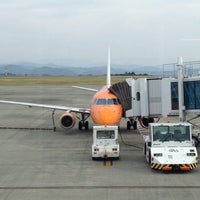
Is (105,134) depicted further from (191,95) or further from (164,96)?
(191,95)

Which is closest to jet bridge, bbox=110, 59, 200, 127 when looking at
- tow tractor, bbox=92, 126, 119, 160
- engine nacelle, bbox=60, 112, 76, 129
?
tow tractor, bbox=92, 126, 119, 160

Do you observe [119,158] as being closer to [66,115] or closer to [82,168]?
[82,168]

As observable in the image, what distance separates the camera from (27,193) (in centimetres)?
1719

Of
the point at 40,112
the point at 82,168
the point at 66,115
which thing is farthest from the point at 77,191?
the point at 40,112

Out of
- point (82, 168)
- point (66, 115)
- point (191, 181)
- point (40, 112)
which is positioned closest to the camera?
point (191, 181)

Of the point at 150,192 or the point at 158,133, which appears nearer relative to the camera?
the point at 150,192

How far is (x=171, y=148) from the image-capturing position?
21.5m

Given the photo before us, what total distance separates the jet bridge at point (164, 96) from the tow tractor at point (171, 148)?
4.15 meters

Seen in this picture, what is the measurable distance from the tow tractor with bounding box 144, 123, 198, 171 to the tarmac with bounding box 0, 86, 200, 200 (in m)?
0.40

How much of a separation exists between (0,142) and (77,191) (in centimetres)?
1437

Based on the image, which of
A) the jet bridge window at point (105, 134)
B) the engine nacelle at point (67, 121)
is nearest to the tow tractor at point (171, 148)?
the jet bridge window at point (105, 134)

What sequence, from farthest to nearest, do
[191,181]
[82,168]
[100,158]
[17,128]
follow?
1. [17,128]
2. [100,158]
3. [82,168]
4. [191,181]

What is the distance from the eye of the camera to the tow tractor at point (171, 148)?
67.4 feet

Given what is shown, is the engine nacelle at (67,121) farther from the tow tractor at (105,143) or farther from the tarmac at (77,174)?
the tow tractor at (105,143)
